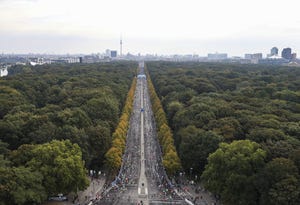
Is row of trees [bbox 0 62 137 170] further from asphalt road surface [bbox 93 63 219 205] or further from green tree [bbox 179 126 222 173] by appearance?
green tree [bbox 179 126 222 173]

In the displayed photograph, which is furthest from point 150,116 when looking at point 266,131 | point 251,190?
point 251,190

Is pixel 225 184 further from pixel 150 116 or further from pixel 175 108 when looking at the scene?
pixel 150 116

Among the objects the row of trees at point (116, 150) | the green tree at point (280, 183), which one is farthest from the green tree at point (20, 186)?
the green tree at point (280, 183)

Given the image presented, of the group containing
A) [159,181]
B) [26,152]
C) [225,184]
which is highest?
[26,152]

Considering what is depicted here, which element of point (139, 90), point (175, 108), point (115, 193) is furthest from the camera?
point (139, 90)

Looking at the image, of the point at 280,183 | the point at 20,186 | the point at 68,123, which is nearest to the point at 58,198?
the point at 20,186

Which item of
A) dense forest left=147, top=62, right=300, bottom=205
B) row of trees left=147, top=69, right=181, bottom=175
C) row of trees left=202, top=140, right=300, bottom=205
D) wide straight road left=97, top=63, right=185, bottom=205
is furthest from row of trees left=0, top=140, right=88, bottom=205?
row of trees left=202, top=140, right=300, bottom=205

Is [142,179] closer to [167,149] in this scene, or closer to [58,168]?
[167,149]

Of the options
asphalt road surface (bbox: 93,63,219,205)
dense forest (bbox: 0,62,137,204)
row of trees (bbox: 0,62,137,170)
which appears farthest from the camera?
row of trees (bbox: 0,62,137,170)
